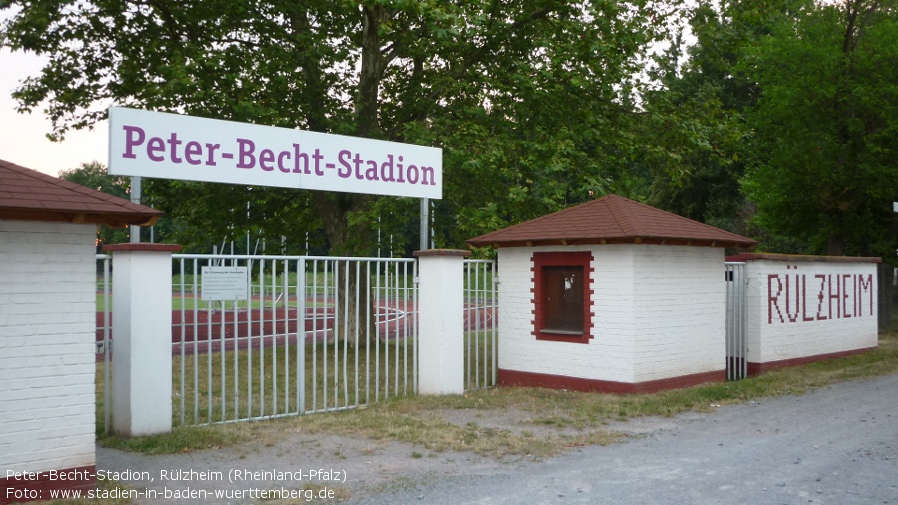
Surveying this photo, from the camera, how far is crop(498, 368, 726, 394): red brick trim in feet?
39.3

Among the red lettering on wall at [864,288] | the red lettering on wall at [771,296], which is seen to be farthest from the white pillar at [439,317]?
the red lettering on wall at [864,288]

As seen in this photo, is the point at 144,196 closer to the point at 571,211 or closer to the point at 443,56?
the point at 443,56

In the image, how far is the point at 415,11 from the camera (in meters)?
15.0

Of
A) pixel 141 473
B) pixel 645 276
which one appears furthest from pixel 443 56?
pixel 141 473

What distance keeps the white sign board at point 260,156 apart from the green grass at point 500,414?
2.84 m

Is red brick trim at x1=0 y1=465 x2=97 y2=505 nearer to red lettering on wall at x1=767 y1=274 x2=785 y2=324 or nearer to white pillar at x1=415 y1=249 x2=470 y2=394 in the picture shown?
white pillar at x1=415 y1=249 x2=470 y2=394

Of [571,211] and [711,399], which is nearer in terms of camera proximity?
[711,399]

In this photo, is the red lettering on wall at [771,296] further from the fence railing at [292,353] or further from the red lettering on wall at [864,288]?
the fence railing at [292,353]

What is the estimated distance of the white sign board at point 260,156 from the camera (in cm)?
895

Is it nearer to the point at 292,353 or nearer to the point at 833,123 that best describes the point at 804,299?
the point at 292,353

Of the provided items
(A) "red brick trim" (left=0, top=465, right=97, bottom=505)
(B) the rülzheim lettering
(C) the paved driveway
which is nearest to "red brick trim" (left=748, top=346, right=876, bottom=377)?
(B) the rülzheim lettering

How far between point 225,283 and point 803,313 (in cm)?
1124

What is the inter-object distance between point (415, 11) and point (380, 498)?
10.5 metres

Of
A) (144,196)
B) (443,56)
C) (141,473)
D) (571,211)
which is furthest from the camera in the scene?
(144,196)
